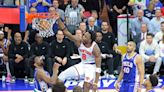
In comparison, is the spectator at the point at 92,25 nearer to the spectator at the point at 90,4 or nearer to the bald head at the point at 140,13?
the spectator at the point at 90,4

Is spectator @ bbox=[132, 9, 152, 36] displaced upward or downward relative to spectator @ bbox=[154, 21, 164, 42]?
upward

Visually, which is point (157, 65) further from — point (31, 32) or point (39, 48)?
point (31, 32)

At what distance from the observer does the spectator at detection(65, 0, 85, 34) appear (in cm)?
1619

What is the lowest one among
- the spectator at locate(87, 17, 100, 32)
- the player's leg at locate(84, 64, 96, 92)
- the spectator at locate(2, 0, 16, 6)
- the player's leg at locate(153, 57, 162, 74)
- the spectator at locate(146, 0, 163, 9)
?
the player's leg at locate(153, 57, 162, 74)

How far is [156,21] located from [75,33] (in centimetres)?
284

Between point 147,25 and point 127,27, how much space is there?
26.0 inches

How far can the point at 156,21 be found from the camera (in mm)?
16203

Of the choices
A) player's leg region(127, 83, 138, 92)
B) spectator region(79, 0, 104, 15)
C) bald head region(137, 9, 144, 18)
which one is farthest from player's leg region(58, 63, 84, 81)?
spectator region(79, 0, 104, 15)

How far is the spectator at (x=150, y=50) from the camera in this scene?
49.6 feet

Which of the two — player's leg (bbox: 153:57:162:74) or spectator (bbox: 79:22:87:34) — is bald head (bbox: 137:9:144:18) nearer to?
player's leg (bbox: 153:57:162:74)

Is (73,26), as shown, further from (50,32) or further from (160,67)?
(160,67)

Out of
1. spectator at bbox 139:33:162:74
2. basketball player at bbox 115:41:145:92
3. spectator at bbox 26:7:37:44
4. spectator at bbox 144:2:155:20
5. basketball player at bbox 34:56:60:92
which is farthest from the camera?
spectator at bbox 144:2:155:20

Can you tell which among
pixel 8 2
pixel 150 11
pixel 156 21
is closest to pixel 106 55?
pixel 156 21

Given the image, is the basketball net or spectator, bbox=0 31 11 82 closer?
the basketball net
